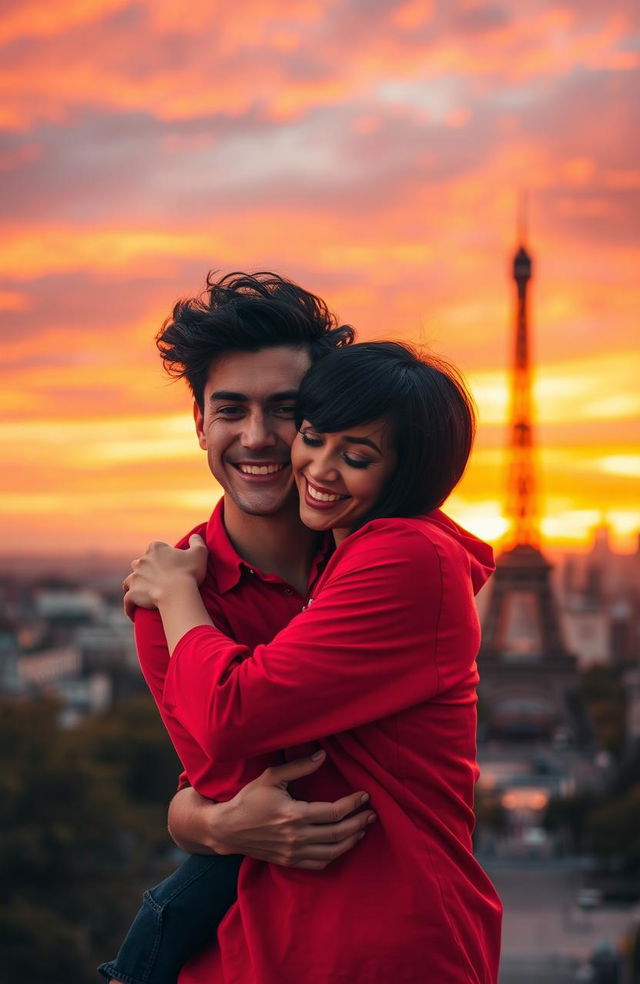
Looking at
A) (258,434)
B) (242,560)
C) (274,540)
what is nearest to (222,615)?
(242,560)

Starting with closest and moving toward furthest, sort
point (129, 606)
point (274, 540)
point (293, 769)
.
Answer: point (293, 769), point (129, 606), point (274, 540)

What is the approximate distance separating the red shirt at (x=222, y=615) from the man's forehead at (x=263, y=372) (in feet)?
1.20

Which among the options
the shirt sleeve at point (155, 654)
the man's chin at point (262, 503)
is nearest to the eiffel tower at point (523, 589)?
the man's chin at point (262, 503)

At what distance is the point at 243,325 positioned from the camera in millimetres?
3816

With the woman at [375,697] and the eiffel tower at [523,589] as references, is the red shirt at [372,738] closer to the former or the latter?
the woman at [375,697]

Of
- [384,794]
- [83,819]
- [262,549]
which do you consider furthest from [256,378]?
[83,819]

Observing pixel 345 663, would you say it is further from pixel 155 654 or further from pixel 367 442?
pixel 155 654

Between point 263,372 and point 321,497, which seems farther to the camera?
point 263,372

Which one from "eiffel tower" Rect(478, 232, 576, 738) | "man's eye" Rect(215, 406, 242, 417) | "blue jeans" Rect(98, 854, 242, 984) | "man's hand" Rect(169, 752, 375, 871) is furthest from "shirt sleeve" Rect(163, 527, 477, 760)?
"eiffel tower" Rect(478, 232, 576, 738)

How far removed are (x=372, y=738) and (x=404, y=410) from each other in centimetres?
69

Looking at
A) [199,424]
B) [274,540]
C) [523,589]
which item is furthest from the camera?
[523,589]

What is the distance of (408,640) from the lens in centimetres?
326

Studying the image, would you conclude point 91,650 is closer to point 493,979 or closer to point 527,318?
point 527,318

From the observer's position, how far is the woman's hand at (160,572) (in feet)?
12.0
